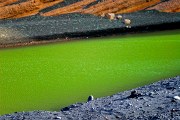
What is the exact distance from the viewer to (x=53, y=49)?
1417 cm

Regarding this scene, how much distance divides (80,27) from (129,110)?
12.3 metres

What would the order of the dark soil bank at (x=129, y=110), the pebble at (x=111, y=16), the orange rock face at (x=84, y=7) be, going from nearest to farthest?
the dark soil bank at (x=129, y=110) → the pebble at (x=111, y=16) → the orange rock face at (x=84, y=7)

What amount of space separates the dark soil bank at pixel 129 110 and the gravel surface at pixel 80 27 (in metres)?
10.6

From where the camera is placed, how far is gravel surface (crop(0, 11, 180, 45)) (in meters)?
16.8

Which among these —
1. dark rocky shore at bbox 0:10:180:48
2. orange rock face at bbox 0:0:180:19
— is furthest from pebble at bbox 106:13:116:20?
orange rock face at bbox 0:0:180:19

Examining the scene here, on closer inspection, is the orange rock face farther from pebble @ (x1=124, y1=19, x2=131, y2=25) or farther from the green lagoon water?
the green lagoon water

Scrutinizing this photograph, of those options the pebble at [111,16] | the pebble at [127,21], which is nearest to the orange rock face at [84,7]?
the pebble at [111,16]

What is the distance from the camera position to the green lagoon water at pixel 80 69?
747 centimetres

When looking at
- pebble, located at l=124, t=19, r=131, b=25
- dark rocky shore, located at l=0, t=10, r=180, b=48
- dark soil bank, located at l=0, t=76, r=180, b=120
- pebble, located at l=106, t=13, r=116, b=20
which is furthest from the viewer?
pebble, located at l=106, t=13, r=116, b=20

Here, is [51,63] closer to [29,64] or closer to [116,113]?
[29,64]

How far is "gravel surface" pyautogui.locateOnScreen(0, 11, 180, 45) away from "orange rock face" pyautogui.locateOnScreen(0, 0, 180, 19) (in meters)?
1.37

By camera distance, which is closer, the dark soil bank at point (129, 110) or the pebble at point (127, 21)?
the dark soil bank at point (129, 110)

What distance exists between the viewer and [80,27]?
17359 mm

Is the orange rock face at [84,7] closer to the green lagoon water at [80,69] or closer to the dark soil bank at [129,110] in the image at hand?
the green lagoon water at [80,69]
